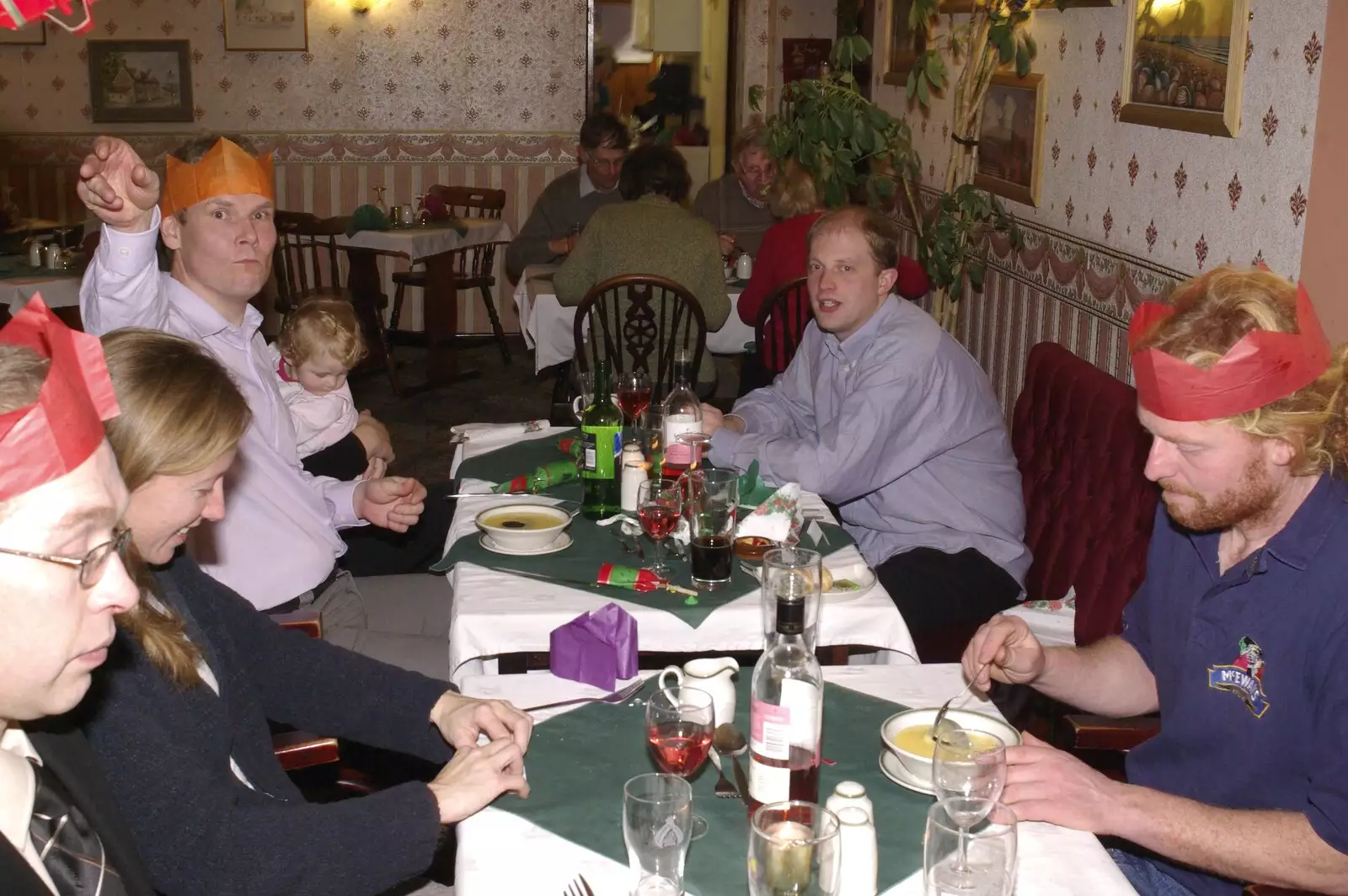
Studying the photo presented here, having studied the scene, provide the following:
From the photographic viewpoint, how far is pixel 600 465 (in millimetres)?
2662

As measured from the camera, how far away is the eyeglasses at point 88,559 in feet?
3.57

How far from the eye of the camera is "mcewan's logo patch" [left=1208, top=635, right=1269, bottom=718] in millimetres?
1721

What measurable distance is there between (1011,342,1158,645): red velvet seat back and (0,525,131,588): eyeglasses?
1.99 metres

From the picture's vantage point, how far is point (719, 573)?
2.31 meters

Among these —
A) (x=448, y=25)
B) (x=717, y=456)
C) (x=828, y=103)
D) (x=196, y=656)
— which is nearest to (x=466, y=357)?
(x=448, y=25)

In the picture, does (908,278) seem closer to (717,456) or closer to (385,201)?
(717,456)

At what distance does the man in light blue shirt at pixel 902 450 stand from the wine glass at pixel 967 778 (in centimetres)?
141

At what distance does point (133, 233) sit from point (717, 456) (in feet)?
4.26

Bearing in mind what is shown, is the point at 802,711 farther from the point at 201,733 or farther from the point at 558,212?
the point at 558,212

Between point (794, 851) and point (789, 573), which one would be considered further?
point (789, 573)

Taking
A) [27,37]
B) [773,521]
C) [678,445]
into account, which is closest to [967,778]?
[773,521]

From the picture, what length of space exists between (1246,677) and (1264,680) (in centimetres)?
3

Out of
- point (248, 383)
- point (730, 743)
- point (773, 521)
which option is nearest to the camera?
point (730, 743)

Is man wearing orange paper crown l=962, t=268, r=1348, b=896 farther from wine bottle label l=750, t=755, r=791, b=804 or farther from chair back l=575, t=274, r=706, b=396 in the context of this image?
chair back l=575, t=274, r=706, b=396
